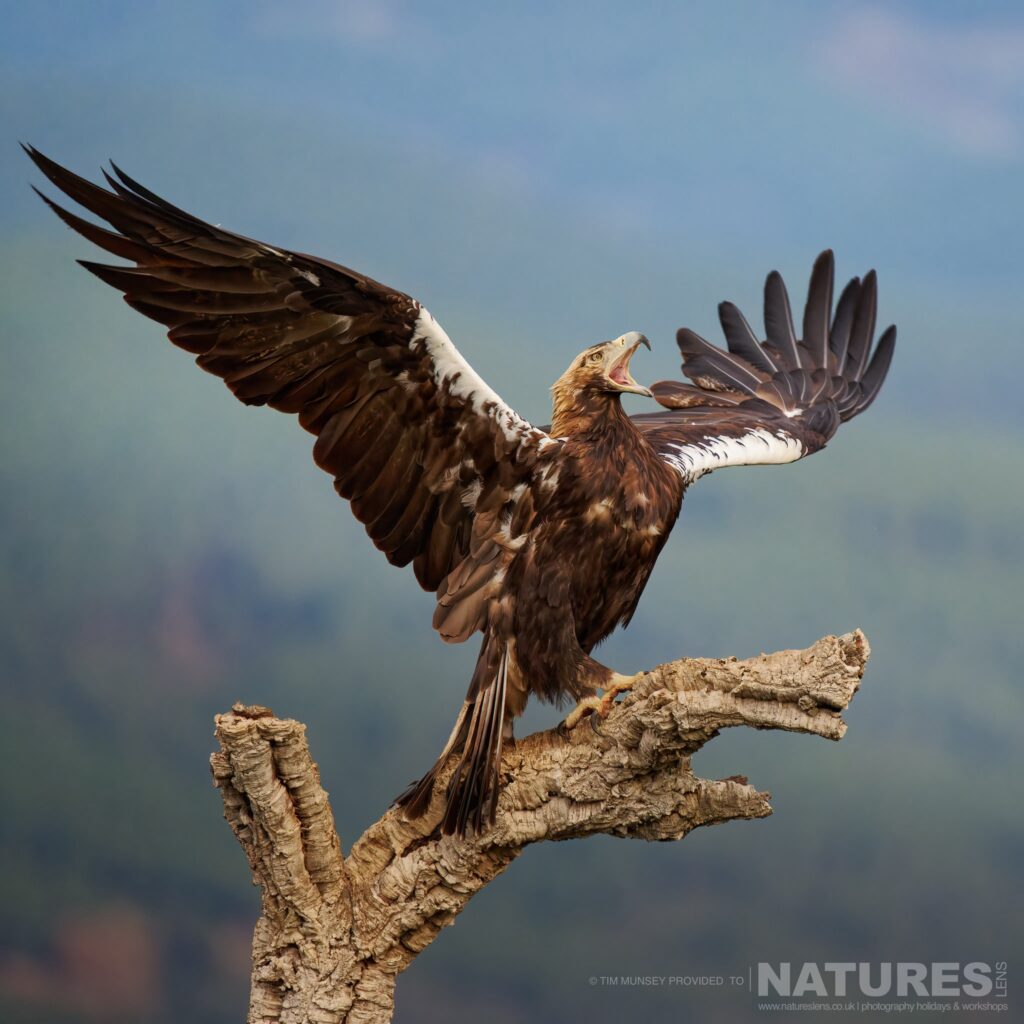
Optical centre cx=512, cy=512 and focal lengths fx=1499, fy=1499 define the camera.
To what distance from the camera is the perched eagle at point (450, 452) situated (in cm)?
483

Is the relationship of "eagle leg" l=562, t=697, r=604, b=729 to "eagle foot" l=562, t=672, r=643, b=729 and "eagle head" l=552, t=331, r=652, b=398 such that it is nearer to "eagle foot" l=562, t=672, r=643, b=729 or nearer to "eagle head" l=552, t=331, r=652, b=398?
"eagle foot" l=562, t=672, r=643, b=729

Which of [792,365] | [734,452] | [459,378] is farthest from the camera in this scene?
[792,365]

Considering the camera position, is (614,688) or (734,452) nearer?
(614,688)

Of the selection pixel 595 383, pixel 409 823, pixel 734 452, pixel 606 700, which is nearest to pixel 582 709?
pixel 606 700

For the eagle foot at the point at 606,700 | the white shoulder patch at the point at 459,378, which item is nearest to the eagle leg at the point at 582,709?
the eagle foot at the point at 606,700

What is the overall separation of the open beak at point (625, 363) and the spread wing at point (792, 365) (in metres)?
1.41

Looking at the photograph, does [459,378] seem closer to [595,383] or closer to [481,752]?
[595,383]

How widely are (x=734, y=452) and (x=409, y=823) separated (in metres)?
2.01

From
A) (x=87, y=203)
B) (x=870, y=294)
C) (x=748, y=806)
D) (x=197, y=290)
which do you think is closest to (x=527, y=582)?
(x=748, y=806)

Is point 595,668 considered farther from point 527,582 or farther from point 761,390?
point 761,390

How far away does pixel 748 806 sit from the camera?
5141 mm

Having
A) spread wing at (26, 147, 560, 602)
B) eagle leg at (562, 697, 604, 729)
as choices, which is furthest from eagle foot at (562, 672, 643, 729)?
spread wing at (26, 147, 560, 602)

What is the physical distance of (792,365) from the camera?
293 inches

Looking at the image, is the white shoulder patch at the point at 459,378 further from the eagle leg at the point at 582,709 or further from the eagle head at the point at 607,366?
the eagle leg at the point at 582,709
